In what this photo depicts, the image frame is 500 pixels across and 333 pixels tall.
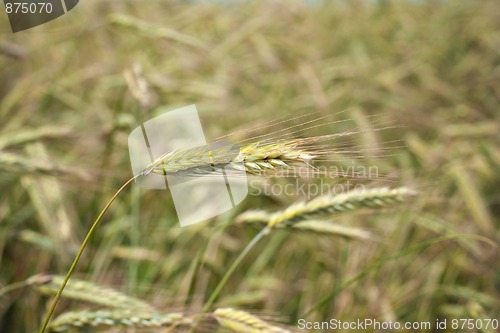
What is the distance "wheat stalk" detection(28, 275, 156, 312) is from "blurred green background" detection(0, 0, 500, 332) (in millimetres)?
143

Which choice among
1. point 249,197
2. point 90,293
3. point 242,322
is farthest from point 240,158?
point 249,197

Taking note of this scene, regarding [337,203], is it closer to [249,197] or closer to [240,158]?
[240,158]

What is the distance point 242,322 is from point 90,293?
449mm

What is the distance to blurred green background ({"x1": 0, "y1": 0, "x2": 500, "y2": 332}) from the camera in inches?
74.8

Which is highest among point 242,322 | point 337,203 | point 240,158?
point 240,158

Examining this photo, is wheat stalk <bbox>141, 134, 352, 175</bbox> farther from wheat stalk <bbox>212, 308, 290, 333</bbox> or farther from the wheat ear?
wheat stalk <bbox>212, 308, 290, 333</bbox>

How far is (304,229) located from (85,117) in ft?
5.48

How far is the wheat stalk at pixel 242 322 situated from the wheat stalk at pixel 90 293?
0.22 metres

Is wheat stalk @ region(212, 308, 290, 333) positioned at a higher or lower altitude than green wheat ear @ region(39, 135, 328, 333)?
lower

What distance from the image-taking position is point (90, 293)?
141cm

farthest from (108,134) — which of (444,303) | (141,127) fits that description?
(444,303)

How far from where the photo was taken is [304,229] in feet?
5.00

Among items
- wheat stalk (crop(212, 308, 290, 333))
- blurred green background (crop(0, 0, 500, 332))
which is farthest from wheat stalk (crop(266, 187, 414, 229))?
wheat stalk (crop(212, 308, 290, 333))

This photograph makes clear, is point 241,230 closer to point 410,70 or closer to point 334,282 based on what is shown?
point 334,282
